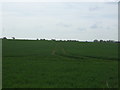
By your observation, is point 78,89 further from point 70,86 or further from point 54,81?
point 54,81

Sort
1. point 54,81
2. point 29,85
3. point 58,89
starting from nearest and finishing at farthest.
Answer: point 58,89, point 29,85, point 54,81

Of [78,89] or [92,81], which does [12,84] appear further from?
[92,81]

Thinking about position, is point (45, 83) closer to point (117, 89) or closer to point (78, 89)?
point (78, 89)

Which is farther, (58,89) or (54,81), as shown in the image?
(54,81)

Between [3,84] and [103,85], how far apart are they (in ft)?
20.4

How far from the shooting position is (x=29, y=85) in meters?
14.1

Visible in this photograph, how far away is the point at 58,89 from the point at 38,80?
3.05 metres

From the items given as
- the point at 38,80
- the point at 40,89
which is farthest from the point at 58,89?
the point at 38,80

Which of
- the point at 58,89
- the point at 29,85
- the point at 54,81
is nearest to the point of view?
the point at 58,89

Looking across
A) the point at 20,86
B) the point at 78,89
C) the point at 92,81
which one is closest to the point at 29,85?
the point at 20,86

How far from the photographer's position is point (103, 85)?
1459cm

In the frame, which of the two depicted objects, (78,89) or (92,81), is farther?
(92,81)

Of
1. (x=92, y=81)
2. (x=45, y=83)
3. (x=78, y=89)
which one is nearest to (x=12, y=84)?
(x=45, y=83)

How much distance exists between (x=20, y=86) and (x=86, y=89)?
12.6ft
